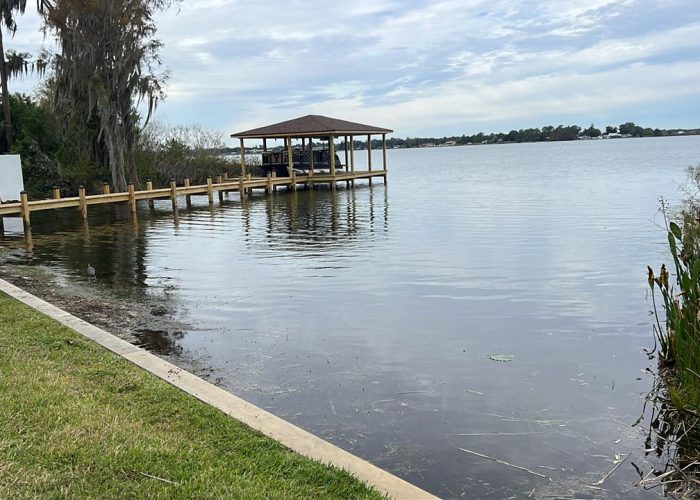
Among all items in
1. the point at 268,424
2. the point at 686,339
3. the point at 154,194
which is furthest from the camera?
the point at 154,194

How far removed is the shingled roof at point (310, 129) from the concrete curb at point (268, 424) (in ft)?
98.3

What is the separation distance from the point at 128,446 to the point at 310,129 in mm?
33416

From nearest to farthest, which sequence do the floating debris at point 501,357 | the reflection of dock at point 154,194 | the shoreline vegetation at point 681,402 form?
1. the shoreline vegetation at point 681,402
2. the floating debris at point 501,357
3. the reflection of dock at point 154,194

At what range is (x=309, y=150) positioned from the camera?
41.5 metres

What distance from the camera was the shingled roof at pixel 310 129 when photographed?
120 feet

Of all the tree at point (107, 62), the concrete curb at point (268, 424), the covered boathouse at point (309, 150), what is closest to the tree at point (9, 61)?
the tree at point (107, 62)

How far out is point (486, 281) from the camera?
1217 cm

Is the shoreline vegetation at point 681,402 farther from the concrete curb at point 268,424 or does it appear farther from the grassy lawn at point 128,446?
the grassy lawn at point 128,446

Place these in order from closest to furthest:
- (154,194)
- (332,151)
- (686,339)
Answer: (686,339) < (154,194) < (332,151)

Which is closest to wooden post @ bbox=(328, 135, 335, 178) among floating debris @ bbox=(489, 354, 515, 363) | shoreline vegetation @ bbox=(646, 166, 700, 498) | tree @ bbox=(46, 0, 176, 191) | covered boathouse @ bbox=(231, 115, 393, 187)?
covered boathouse @ bbox=(231, 115, 393, 187)

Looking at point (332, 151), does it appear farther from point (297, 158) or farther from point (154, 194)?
point (154, 194)

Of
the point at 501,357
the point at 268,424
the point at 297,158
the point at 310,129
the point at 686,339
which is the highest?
the point at 310,129

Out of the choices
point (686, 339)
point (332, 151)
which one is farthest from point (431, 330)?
point (332, 151)

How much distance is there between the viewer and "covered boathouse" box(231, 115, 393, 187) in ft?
122
